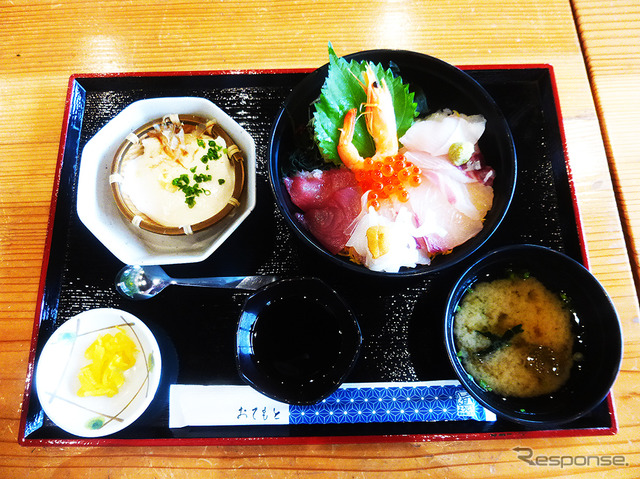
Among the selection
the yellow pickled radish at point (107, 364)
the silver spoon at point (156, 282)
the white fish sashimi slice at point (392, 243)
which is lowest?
the yellow pickled radish at point (107, 364)

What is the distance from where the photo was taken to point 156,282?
140 cm

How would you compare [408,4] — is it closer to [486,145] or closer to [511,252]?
[486,145]

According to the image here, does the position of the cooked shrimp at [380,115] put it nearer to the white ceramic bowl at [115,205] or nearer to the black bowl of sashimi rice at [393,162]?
the black bowl of sashimi rice at [393,162]

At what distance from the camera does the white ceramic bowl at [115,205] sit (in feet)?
4.39

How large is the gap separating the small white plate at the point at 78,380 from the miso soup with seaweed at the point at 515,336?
0.98 m

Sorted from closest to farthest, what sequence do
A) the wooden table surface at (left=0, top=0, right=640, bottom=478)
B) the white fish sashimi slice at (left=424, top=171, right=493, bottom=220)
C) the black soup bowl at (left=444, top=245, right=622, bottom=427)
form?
the black soup bowl at (left=444, top=245, right=622, bottom=427) < the white fish sashimi slice at (left=424, top=171, right=493, bottom=220) < the wooden table surface at (left=0, top=0, right=640, bottom=478)

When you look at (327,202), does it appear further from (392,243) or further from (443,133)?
(443,133)

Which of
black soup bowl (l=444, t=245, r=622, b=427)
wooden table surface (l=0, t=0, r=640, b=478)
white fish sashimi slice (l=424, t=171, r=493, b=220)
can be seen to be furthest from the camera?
wooden table surface (l=0, t=0, r=640, b=478)

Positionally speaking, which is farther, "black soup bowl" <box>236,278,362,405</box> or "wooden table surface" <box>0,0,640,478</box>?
"wooden table surface" <box>0,0,640,478</box>

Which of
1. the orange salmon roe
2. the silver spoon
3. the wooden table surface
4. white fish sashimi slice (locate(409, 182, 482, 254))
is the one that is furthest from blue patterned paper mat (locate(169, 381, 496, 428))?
the orange salmon roe

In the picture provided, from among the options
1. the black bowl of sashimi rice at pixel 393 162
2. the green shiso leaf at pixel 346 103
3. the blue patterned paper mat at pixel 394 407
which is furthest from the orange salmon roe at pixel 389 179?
the blue patterned paper mat at pixel 394 407

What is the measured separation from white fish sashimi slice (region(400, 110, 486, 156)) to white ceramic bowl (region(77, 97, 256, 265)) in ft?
1.72

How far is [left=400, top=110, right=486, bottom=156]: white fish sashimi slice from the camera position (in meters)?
1.29

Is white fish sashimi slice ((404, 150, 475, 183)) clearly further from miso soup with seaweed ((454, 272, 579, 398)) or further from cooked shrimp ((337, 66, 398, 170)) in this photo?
miso soup with seaweed ((454, 272, 579, 398))
